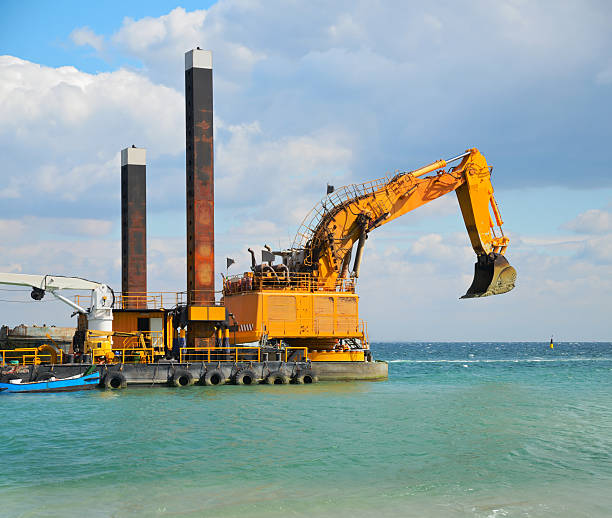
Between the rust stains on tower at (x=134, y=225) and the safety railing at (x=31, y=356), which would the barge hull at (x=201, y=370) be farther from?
the rust stains on tower at (x=134, y=225)

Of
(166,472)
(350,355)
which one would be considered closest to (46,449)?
(166,472)

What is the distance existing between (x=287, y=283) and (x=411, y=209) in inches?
316

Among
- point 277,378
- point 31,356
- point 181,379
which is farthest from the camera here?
point 277,378

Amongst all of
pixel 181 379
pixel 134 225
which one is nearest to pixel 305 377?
pixel 181 379

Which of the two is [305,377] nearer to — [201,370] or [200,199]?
[201,370]

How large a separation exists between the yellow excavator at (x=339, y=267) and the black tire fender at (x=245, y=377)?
9.02 feet

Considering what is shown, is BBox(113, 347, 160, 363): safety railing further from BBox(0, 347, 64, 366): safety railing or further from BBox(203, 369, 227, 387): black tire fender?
BBox(203, 369, 227, 387): black tire fender

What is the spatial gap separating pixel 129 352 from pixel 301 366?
7449 mm

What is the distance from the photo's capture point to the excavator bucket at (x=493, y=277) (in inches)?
1484

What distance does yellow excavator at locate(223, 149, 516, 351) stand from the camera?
112 ft

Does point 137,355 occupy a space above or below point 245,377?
above

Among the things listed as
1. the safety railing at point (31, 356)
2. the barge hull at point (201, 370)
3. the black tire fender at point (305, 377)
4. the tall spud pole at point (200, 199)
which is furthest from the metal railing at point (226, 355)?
the safety railing at point (31, 356)

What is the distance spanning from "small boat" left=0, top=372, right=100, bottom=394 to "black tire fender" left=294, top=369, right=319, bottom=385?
820cm

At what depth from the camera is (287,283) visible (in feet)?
114
